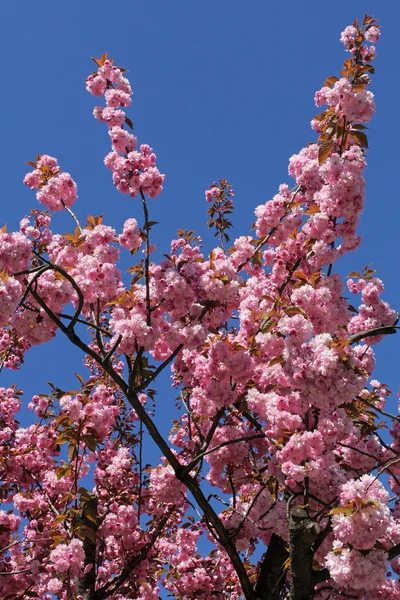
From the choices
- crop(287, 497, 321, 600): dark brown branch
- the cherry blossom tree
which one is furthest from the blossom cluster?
crop(287, 497, 321, 600): dark brown branch

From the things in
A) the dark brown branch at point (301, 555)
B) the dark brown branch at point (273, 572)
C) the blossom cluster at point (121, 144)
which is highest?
the blossom cluster at point (121, 144)

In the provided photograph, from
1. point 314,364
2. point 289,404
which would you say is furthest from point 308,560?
point 314,364

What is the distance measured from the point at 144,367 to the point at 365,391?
260cm

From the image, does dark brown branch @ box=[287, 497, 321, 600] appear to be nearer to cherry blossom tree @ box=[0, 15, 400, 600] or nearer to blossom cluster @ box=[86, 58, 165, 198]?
cherry blossom tree @ box=[0, 15, 400, 600]

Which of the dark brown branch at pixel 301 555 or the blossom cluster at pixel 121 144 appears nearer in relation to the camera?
the dark brown branch at pixel 301 555

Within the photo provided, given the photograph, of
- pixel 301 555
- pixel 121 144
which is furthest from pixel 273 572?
pixel 121 144

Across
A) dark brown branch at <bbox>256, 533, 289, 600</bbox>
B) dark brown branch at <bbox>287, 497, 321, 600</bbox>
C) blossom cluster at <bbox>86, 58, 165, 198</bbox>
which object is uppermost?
blossom cluster at <bbox>86, 58, 165, 198</bbox>

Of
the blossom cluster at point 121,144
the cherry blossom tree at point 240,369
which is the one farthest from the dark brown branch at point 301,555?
the blossom cluster at point 121,144

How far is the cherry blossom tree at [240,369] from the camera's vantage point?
4664 millimetres

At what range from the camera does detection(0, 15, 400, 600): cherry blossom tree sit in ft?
15.3

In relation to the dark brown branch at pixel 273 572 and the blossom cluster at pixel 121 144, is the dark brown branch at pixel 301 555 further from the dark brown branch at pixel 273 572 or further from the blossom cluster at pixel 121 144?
the blossom cluster at pixel 121 144

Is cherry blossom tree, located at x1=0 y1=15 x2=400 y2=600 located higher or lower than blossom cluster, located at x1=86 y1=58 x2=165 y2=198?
lower

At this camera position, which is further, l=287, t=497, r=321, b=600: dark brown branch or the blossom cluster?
the blossom cluster

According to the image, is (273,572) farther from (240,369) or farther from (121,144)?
(121,144)
